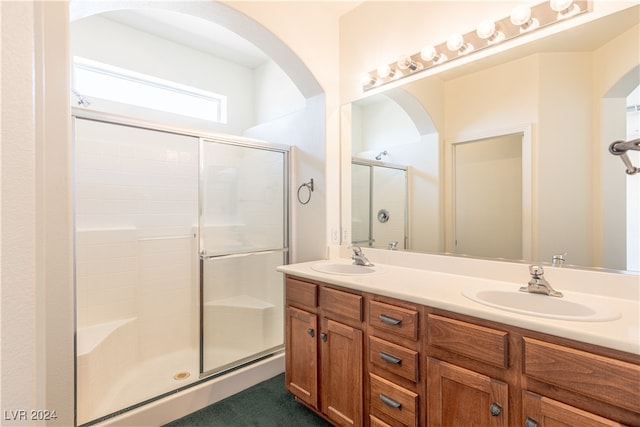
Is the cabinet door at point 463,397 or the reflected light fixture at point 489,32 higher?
the reflected light fixture at point 489,32

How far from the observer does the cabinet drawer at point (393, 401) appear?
1.28 metres

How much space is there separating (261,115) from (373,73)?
1650 mm

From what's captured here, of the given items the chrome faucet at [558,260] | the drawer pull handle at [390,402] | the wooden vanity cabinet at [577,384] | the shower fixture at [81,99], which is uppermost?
the shower fixture at [81,99]

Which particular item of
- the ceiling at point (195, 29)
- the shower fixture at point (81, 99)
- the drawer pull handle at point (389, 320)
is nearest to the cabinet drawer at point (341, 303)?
the drawer pull handle at point (389, 320)

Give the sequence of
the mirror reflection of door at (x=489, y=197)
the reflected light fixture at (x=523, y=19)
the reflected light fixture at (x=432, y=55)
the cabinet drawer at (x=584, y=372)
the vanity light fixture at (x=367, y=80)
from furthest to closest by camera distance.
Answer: the vanity light fixture at (x=367, y=80) → the reflected light fixture at (x=432, y=55) → the mirror reflection of door at (x=489, y=197) → the reflected light fixture at (x=523, y=19) → the cabinet drawer at (x=584, y=372)

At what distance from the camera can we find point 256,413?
72.7 inches

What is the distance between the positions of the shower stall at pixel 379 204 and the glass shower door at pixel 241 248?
0.62m

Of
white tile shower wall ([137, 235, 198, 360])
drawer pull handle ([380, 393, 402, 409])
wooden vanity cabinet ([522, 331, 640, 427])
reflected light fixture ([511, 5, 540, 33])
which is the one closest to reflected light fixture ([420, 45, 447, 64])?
reflected light fixture ([511, 5, 540, 33])

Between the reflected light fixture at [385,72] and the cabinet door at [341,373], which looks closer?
the cabinet door at [341,373]

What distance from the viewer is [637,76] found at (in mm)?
1229

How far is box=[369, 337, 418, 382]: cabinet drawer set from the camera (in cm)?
128

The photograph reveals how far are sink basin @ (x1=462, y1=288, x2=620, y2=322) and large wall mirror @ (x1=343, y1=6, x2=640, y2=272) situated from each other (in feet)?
0.81

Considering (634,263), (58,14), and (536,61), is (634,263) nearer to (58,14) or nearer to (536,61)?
(536,61)

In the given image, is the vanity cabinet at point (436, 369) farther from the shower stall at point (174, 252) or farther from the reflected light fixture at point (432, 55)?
the reflected light fixture at point (432, 55)
